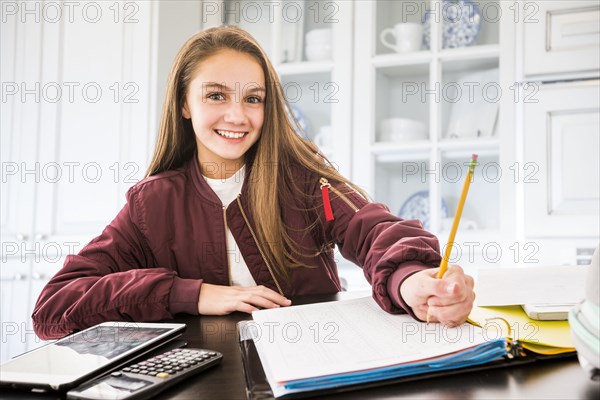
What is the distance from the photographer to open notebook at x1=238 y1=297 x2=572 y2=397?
50 centimetres

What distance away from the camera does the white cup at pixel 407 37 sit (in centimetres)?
241

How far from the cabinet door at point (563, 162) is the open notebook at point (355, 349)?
139 centimetres

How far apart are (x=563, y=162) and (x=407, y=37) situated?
2.67 ft

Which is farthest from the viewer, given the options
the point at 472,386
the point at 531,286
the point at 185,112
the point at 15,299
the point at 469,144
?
the point at 15,299

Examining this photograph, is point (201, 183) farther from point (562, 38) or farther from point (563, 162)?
point (562, 38)

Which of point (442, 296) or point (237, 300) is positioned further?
point (237, 300)

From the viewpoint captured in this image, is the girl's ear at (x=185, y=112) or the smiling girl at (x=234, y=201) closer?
the smiling girl at (x=234, y=201)

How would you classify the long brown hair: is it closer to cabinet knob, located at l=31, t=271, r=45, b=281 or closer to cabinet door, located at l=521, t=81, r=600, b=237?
cabinet door, located at l=521, t=81, r=600, b=237

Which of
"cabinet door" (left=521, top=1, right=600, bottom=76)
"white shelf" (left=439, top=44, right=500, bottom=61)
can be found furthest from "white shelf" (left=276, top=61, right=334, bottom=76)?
"cabinet door" (left=521, top=1, right=600, bottom=76)

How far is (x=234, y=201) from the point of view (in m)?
1.24

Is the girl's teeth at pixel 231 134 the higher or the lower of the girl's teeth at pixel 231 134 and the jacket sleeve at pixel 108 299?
the higher

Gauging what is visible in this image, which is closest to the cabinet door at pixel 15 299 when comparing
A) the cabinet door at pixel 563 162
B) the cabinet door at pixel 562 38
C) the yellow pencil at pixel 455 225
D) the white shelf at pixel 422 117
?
the white shelf at pixel 422 117

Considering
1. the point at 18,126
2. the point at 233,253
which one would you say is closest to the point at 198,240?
the point at 233,253

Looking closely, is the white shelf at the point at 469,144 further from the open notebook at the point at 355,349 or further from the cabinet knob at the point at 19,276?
the cabinet knob at the point at 19,276
